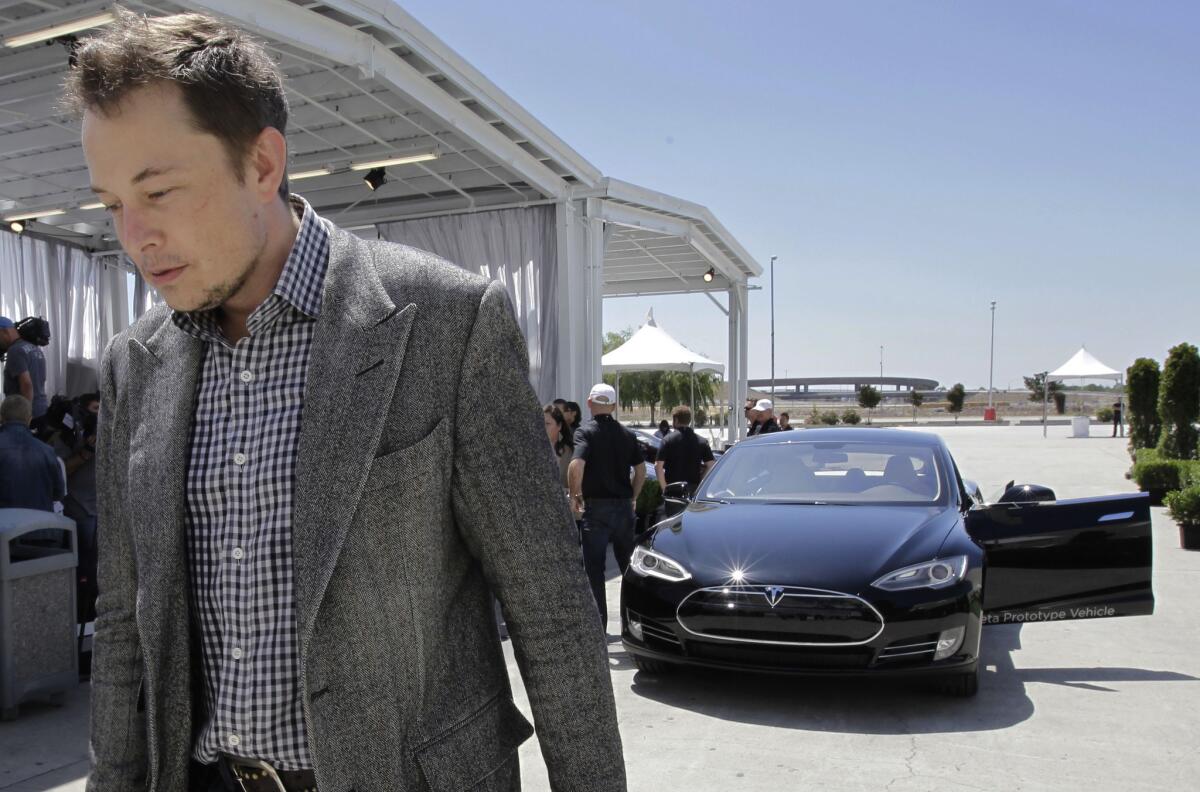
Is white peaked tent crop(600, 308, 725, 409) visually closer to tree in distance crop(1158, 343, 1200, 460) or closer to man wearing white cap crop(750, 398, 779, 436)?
man wearing white cap crop(750, 398, 779, 436)

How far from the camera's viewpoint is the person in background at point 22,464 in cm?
617

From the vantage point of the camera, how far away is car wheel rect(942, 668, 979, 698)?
17.5 feet

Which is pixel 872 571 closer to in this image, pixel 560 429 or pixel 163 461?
pixel 163 461

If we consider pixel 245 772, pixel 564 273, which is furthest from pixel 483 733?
pixel 564 273

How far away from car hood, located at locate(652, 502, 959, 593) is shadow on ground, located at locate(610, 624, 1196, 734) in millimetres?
715

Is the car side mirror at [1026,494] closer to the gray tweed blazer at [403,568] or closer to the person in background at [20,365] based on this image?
the gray tweed blazer at [403,568]

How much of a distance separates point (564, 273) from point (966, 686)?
9.86 m

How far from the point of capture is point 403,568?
131cm

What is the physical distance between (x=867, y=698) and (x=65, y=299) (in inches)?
627

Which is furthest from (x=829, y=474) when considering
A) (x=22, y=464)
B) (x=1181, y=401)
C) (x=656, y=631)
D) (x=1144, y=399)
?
(x=1144, y=399)

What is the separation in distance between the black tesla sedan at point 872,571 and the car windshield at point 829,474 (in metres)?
0.02

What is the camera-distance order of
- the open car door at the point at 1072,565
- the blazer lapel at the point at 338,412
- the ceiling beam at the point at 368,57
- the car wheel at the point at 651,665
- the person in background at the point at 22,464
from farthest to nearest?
1. the ceiling beam at the point at 368,57
2. the person in background at the point at 22,464
3. the car wheel at the point at 651,665
4. the open car door at the point at 1072,565
5. the blazer lapel at the point at 338,412

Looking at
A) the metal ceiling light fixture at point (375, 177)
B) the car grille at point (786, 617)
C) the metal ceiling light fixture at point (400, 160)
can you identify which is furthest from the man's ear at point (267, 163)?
the metal ceiling light fixture at point (375, 177)

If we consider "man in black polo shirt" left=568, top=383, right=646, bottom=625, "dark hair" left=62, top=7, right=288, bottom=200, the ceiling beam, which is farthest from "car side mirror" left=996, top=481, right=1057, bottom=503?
the ceiling beam
